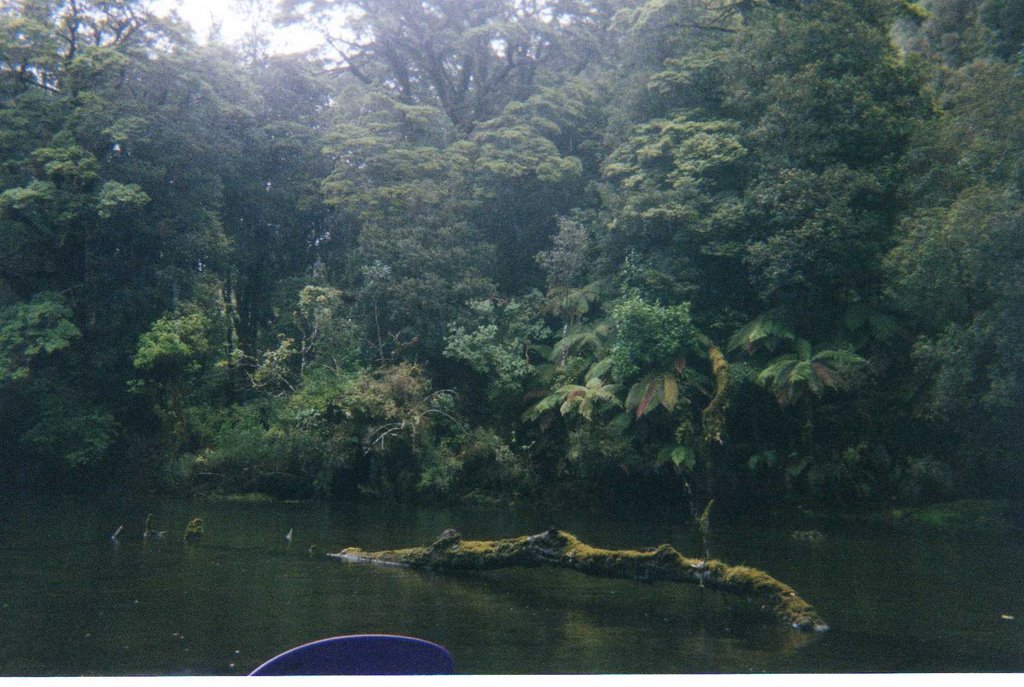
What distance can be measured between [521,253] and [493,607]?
803cm

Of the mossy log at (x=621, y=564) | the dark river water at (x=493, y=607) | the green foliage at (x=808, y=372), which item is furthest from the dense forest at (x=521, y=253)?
the mossy log at (x=621, y=564)

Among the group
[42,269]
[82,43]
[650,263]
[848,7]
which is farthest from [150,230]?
[848,7]

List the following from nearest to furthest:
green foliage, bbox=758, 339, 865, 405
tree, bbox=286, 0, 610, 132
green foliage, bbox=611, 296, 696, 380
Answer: green foliage, bbox=758, 339, 865, 405
green foliage, bbox=611, 296, 696, 380
tree, bbox=286, 0, 610, 132

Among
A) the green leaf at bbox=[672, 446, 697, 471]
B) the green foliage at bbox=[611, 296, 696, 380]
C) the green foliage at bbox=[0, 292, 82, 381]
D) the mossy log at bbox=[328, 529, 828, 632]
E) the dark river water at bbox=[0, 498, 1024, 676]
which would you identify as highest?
the green foliage at bbox=[611, 296, 696, 380]

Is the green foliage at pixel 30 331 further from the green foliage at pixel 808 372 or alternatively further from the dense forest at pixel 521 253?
the green foliage at pixel 808 372

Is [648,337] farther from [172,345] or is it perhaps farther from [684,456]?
[172,345]

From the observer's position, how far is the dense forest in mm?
9938

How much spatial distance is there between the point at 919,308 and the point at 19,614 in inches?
365

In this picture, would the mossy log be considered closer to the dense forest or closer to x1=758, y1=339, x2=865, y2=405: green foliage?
the dense forest

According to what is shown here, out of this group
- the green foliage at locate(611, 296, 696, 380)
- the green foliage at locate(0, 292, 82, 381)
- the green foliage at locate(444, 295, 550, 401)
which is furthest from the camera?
the green foliage at locate(444, 295, 550, 401)

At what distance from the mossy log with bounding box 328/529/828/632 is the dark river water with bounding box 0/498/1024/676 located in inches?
5.2

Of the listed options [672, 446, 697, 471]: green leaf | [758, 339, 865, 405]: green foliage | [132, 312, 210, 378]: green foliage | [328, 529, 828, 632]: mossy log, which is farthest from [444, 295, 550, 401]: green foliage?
[328, 529, 828, 632]: mossy log

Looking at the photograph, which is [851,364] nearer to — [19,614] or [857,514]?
[857,514]

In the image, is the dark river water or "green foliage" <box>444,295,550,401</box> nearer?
the dark river water
